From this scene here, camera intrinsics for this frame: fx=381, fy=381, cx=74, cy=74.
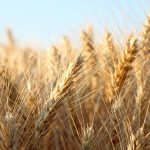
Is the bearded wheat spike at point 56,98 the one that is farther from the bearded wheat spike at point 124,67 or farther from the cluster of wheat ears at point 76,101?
the bearded wheat spike at point 124,67

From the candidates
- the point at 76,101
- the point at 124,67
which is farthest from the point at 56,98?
the point at 124,67

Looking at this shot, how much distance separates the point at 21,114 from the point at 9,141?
0.55ft

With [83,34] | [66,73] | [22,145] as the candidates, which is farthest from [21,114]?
[83,34]

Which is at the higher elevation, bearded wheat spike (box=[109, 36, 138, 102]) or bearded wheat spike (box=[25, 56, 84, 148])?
bearded wheat spike (box=[25, 56, 84, 148])

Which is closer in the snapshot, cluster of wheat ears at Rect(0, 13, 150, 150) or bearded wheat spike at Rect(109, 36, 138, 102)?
cluster of wheat ears at Rect(0, 13, 150, 150)

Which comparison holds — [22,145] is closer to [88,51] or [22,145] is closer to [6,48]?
[88,51]

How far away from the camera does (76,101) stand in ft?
5.48

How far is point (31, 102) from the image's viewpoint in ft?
5.04

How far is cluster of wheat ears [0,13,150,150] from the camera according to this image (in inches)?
52.3

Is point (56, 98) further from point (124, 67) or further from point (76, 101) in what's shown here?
point (124, 67)

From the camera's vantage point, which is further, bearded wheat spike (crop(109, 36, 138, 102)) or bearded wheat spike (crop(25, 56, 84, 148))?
bearded wheat spike (crop(109, 36, 138, 102))

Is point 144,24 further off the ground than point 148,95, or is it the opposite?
point 144,24

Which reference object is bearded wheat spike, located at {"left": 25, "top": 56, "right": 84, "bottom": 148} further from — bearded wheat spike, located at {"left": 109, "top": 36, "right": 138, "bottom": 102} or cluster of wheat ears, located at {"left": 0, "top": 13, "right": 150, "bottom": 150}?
bearded wheat spike, located at {"left": 109, "top": 36, "right": 138, "bottom": 102}

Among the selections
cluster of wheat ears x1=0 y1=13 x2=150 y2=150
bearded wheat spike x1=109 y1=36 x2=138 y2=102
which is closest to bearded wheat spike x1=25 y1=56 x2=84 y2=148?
cluster of wheat ears x1=0 y1=13 x2=150 y2=150
